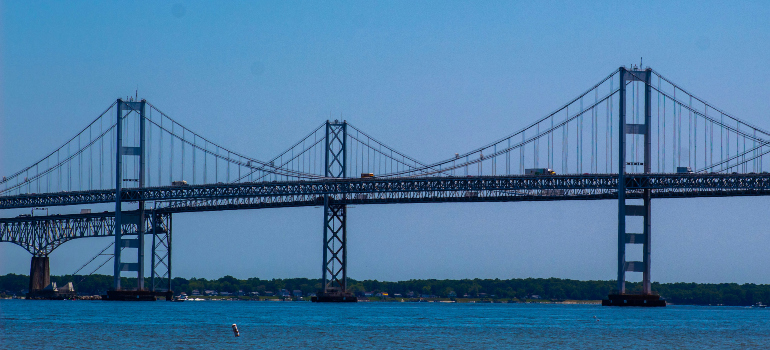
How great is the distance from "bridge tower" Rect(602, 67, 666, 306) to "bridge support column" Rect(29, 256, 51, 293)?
49.8 metres

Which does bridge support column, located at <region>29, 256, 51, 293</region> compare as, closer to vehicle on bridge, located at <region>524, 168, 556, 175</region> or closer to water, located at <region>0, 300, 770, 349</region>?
water, located at <region>0, 300, 770, 349</region>

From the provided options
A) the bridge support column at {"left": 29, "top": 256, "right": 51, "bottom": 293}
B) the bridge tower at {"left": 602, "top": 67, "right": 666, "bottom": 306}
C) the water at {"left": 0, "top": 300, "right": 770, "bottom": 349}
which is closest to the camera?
the water at {"left": 0, "top": 300, "right": 770, "bottom": 349}

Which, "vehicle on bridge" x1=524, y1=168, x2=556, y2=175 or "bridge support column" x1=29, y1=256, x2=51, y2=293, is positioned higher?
"vehicle on bridge" x1=524, y1=168, x2=556, y2=175

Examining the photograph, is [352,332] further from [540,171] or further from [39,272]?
[39,272]

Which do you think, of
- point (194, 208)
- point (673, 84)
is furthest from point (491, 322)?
point (194, 208)

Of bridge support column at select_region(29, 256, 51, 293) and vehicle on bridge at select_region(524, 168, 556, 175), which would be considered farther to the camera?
bridge support column at select_region(29, 256, 51, 293)

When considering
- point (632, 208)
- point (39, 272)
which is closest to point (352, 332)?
point (632, 208)

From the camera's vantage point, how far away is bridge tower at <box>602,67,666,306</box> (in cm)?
6706

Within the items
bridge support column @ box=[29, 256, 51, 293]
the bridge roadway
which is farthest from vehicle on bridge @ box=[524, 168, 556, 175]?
bridge support column @ box=[29, 256, 51, 293]

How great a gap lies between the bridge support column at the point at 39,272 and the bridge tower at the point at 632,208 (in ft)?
163

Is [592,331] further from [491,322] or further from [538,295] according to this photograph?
[538,295]

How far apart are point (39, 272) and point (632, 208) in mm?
52814

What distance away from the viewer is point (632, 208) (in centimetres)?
6756

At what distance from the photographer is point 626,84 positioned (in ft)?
229
